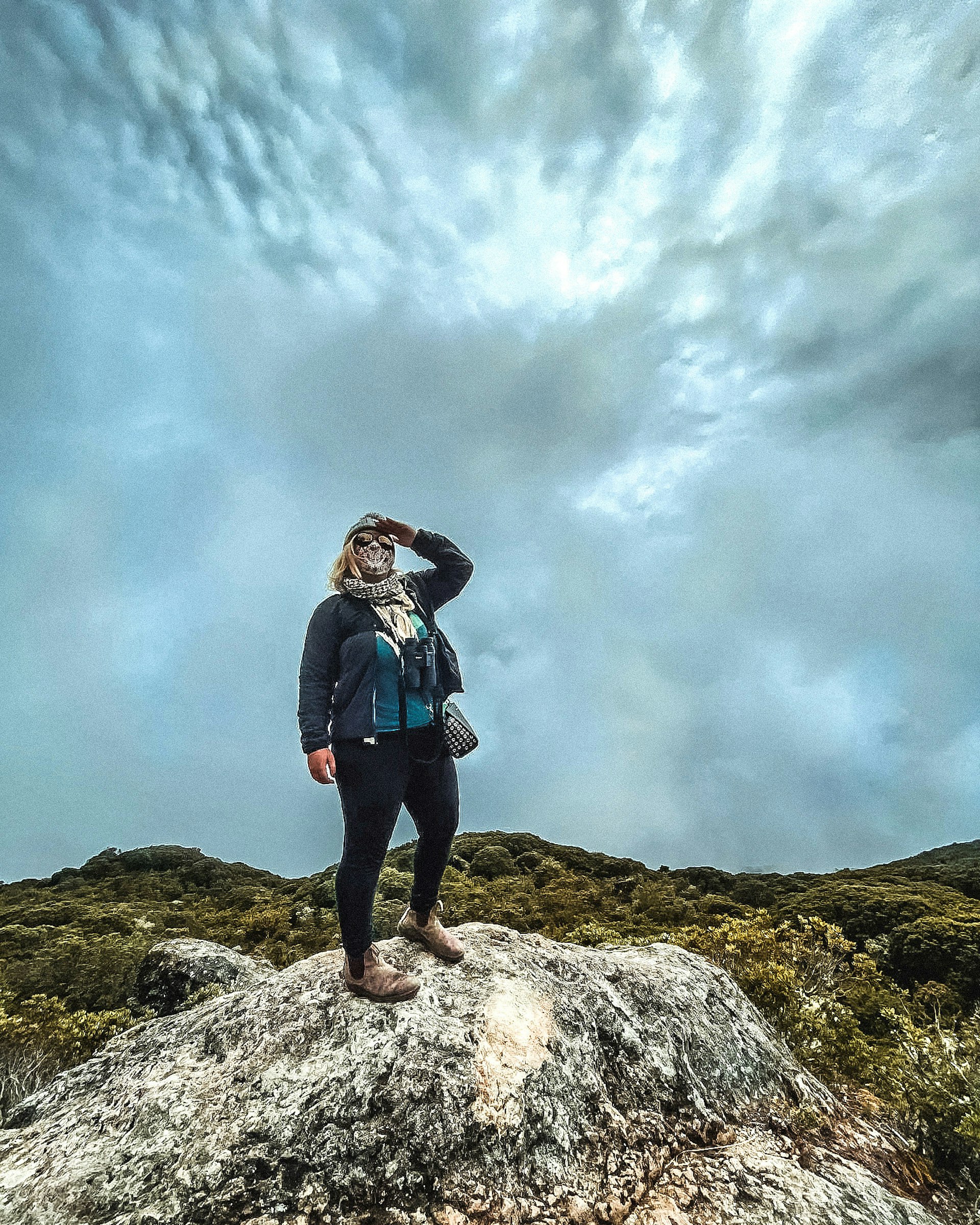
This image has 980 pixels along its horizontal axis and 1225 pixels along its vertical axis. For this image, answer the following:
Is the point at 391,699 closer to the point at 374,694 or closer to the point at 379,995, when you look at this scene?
the point at 374,694

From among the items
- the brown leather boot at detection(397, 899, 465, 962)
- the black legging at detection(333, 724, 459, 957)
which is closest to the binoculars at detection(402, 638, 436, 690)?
the black legging at detection(333, 724, 459, 957)

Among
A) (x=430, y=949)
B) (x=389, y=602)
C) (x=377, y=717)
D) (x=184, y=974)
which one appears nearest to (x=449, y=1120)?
(x=430, y=949)

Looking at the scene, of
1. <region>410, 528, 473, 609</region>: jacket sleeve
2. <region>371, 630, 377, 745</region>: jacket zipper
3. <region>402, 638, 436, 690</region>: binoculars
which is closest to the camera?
<region>371, 630, 377, 745</region>: jacket zipper

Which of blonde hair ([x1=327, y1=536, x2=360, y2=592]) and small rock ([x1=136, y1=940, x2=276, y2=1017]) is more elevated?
blonde hair ([x1=327, y1=536, x2=360, y2=592])

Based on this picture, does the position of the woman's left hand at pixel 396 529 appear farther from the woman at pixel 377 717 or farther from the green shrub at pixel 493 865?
the green shrub at pixel 493 865

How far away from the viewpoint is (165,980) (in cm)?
836

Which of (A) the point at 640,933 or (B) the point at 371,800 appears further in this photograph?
(A) the point at 640,933

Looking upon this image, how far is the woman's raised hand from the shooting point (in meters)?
3.71

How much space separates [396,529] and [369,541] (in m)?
0.24

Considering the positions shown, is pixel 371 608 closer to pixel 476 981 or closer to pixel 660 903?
pixel 476 981

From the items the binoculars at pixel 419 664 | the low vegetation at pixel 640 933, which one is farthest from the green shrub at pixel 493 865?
the binoculars at pixel 419 664

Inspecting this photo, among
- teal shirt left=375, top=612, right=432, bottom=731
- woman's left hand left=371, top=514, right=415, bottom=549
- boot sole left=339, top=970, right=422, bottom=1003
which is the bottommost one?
boot sole left=339, top=970, right=422, bottom=1003

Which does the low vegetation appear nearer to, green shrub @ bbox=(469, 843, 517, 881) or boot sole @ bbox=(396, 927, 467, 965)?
green shrub @ bbox=(469, 843, 517, 881)

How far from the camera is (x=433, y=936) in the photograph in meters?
4.91
